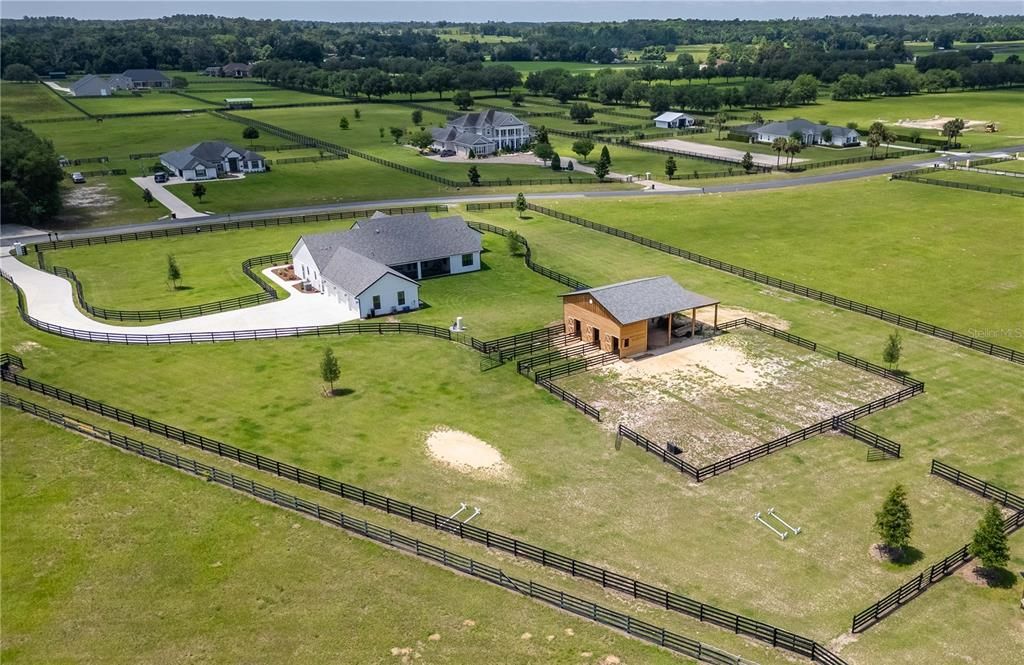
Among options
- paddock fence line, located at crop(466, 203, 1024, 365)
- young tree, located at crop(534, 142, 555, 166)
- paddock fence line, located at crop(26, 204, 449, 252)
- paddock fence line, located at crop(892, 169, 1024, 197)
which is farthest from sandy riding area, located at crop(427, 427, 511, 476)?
paddock fence line, located at crop(892, 169, 1024, 197)

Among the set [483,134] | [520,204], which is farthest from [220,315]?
[483,134]

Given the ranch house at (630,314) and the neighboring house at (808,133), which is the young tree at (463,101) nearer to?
the neighboring house at (808,133)

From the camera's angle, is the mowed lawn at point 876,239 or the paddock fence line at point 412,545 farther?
the mowed lawn at point 876,239

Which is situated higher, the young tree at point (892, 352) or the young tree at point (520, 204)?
the young tree at point (520, 204)

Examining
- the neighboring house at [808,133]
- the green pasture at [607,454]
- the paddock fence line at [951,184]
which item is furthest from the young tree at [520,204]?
the neighboring house at [808,133]

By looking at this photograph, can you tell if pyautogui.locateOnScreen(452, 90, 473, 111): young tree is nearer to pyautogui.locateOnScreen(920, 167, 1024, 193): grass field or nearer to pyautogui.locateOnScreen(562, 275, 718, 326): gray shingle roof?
pyautogui.locateOnScreen(920, 167, 1024, 193): grass field

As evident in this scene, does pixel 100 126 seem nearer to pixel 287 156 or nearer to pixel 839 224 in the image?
pixel 287 156
